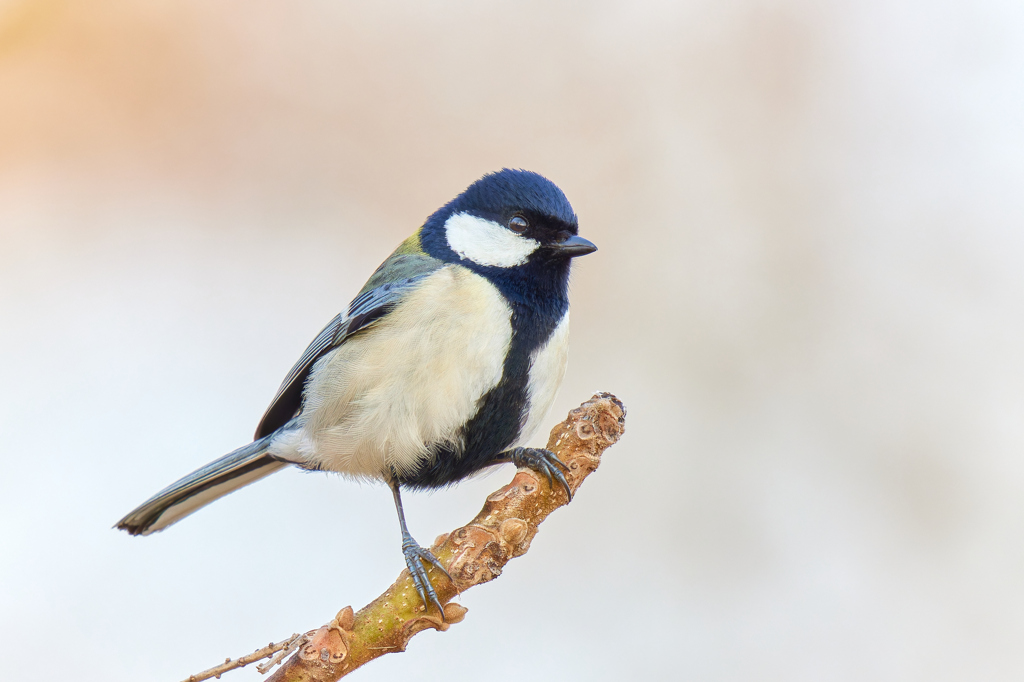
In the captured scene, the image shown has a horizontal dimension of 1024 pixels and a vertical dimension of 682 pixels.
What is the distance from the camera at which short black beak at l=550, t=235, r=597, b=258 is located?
6.35ft

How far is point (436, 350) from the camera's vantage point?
1.83 m

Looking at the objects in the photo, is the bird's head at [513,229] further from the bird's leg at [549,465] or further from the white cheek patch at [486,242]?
the bird's leg at [549,465]

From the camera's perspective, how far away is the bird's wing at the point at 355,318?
206cm

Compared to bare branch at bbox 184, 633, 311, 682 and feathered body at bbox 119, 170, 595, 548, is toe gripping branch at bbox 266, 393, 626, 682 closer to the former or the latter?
bare branch at bbox 184, 633, 311, 682

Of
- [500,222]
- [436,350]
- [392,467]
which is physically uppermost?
[500,222]

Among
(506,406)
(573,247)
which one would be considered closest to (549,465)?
(506,406)

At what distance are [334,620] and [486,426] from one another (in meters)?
0.78

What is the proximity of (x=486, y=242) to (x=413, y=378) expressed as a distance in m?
0.45

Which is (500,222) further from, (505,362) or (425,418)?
(425,418)

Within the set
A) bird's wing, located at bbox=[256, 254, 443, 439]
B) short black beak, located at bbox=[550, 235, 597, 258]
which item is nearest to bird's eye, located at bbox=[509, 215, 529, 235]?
short black beak, located at bbox=[550, 235, 597, 258]

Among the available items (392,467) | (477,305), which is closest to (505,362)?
(477,305)

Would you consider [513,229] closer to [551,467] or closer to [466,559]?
[551,467]

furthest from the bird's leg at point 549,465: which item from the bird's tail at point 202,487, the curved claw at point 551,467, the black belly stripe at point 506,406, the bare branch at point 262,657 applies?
the bird's tail at point 202,487

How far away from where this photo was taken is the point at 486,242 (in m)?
2.06
